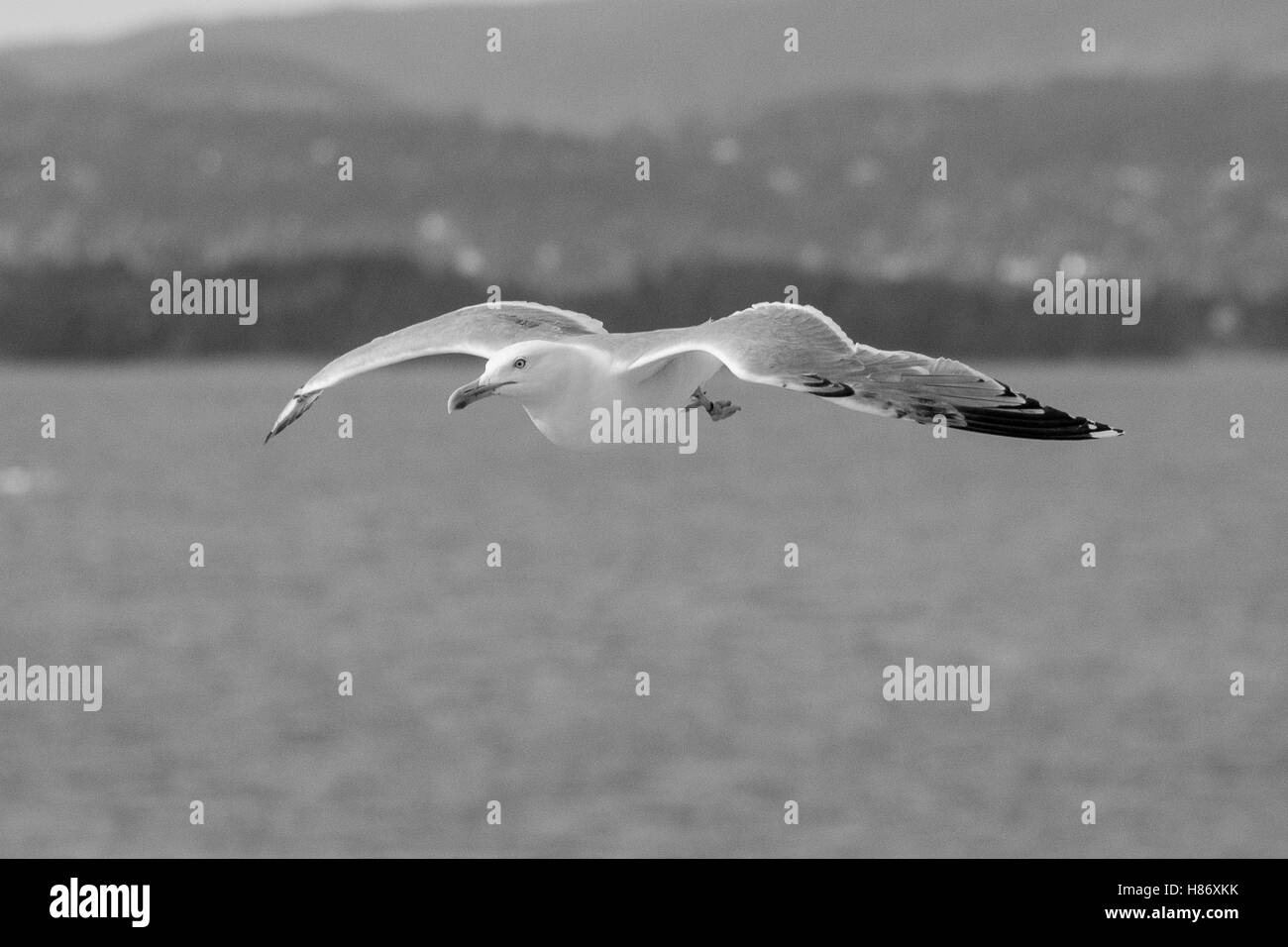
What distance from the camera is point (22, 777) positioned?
7481cm

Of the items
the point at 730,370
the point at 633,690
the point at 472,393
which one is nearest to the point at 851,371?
the point at 730,370

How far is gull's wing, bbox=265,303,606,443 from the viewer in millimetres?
5195

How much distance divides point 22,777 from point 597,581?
62898mm

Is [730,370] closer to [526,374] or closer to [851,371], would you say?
[851,371]

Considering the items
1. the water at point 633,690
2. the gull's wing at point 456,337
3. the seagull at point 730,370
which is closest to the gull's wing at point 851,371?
the seagull at point 730,370

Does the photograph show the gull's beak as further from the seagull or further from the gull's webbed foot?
the gull's webbed foot

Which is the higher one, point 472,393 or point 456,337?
point 456,337

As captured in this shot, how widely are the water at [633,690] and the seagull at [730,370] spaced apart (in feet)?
13.0

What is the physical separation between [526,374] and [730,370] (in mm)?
662

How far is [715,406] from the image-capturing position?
16.5 feet

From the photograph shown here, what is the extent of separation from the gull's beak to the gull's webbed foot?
54 cm

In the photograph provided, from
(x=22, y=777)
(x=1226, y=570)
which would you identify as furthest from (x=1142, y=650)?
(x=22, y=777)

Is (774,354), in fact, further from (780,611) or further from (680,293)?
(780,611)

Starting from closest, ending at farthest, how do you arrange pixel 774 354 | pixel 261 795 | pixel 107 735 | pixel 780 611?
pixel 774 354 → pixel 261 795 → pixel 107 735 → pixel 780 611
